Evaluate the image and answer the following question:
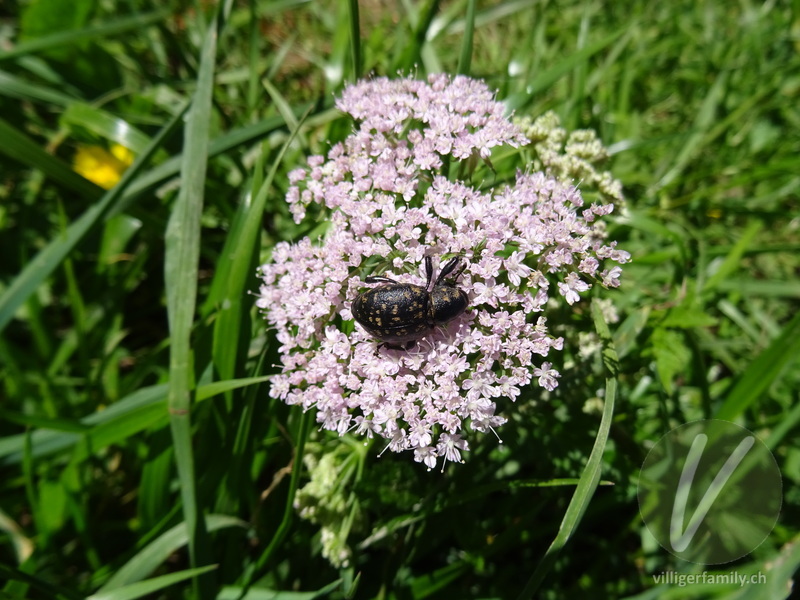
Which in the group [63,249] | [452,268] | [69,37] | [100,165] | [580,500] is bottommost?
[580,500]

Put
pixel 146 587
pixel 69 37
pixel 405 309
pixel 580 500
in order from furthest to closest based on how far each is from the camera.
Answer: pixel 69 37 < pixel 146 587 < pixel 580 500 < pixel 405 309

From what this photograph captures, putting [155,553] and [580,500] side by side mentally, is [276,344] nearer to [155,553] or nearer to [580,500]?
[155,553]

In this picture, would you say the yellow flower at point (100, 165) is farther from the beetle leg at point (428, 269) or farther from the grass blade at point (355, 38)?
the beetle leg at point (428, 269)

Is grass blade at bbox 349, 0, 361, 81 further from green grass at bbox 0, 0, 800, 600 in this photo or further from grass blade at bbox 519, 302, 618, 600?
grass blade at bbox 519, 302, 618, 600

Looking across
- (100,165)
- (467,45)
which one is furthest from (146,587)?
(100,165)

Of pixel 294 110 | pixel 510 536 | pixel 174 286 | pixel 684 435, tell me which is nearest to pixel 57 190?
pixel 294 110

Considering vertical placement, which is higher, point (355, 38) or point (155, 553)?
point (355, 38)

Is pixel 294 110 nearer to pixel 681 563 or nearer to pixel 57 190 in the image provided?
pixel 57 190
